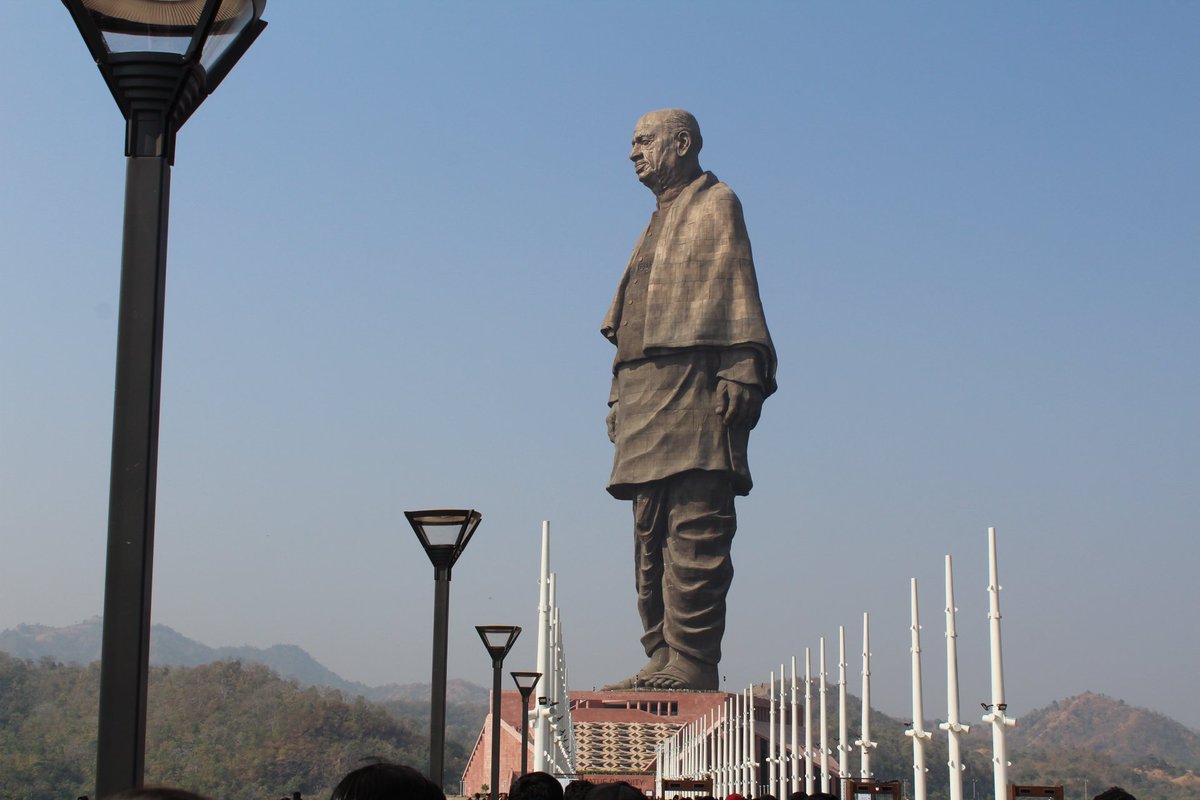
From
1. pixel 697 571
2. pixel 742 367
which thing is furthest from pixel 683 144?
pixel 697 571

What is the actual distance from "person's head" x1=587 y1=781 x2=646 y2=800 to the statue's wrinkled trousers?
3850 centimetres

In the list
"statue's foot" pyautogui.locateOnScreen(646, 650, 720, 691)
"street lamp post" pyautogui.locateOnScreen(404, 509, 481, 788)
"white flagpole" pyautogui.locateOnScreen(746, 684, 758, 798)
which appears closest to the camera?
"street lamp post" pyautogui.locateOnScreen(404, 509, 481, 788)

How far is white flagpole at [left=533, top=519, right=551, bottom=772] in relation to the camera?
2378 centimetres

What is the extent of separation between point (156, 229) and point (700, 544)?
38.3 metres

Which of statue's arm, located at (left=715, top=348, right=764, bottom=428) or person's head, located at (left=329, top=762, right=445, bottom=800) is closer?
person's head, located at (left=329, top=762, right=445, bottom=800)

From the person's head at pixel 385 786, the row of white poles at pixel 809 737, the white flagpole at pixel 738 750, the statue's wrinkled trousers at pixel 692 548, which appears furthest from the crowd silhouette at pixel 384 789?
the statue's wrinkled trousers at pixel 692 548

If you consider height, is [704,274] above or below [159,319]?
above

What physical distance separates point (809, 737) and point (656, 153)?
18485 mm

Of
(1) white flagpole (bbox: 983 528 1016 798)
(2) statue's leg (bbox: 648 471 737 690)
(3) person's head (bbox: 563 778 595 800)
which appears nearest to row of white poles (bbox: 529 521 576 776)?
(1) white flagpole (bbox: 983 528 1016 798)

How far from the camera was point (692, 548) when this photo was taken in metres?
42.3

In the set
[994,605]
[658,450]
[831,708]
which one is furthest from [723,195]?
[831,708]

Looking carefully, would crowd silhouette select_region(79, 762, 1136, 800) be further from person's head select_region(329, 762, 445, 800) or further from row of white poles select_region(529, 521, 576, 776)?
row of white poles select_region(529, 521, 576, 776)

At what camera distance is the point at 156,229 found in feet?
14.3

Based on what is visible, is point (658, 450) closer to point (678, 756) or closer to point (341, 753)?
point (678, 756)
